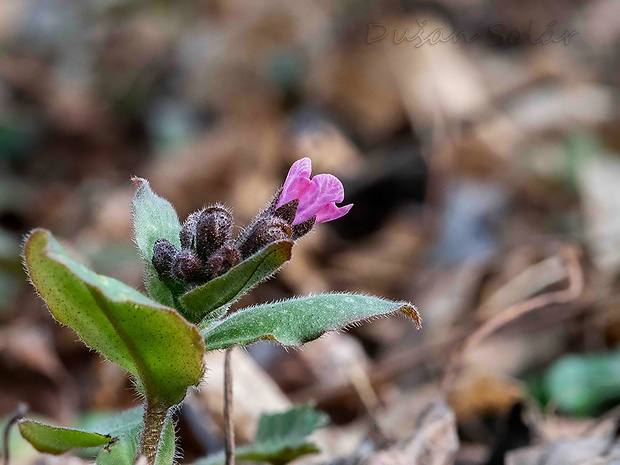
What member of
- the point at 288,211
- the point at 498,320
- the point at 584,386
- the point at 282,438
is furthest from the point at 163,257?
the point at 584,386

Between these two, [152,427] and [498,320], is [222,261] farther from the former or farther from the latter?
[498,320]

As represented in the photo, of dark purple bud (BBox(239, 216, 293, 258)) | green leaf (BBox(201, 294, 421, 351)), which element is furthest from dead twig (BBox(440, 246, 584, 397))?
dark purple bud (BBox(239, 216, 293, 258))

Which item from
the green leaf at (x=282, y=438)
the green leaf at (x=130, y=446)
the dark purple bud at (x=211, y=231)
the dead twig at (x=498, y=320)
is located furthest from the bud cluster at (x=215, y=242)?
the dead twig at (x=498, y=320)

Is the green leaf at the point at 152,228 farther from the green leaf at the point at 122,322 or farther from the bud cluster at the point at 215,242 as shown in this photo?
the green leaf at the point at 122,322

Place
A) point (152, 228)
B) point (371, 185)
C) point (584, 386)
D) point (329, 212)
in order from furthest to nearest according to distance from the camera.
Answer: point (371, 185) → point (584, 386) → point (152, 228) → point (329, 212)

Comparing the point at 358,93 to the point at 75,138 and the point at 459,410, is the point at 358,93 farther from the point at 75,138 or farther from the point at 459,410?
the point at 459,410

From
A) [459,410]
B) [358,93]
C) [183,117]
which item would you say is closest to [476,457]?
[459,410]

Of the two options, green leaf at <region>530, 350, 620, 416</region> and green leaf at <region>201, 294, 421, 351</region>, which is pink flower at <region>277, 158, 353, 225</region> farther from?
green leaf at <region>530, 350, 620, 416</region>
